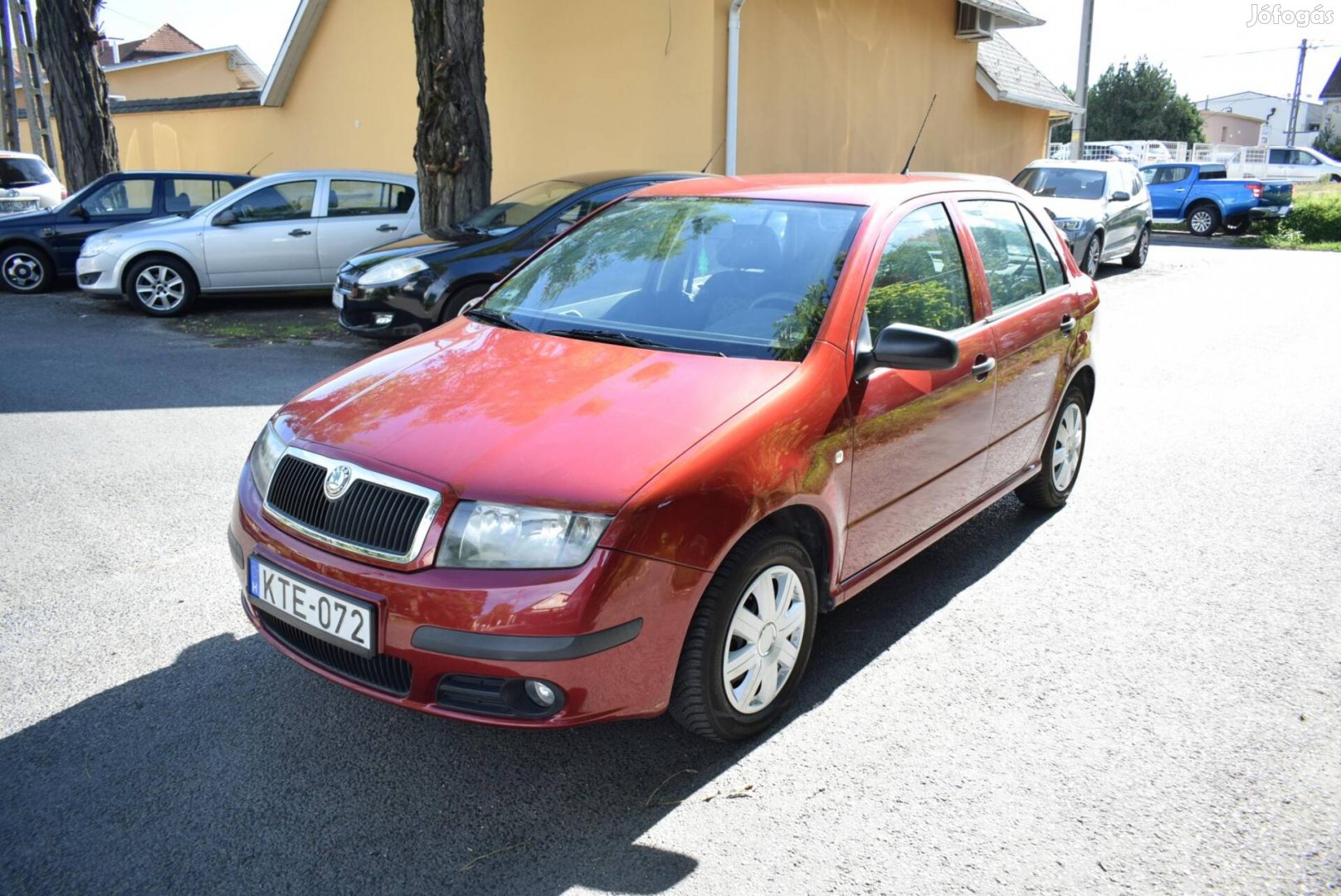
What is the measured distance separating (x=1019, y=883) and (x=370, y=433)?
2144 mm

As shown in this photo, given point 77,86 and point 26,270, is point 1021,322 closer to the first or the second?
point 26,270

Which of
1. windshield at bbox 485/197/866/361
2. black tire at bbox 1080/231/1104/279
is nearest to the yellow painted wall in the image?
black tire at bbox 1080/231/1104/279

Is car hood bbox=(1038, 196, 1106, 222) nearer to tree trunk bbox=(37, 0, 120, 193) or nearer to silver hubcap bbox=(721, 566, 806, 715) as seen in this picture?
silver hubcap bbox=(721, 566, 806, 715)

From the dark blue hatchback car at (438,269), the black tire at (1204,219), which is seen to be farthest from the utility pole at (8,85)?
the black tire at (1204,219)

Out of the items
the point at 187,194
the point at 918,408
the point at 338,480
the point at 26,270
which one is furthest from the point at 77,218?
the point at 918,408

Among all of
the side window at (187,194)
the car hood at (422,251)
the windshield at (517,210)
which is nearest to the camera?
the car hood at (422,251)

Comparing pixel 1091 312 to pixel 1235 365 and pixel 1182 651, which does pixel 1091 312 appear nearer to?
pixel 1182 651

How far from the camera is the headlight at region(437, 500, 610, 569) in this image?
2.65m

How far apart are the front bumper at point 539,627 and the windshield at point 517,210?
686 centimetres

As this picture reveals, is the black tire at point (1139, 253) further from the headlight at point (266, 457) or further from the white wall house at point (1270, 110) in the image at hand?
the white wall house at point (1270, 110)

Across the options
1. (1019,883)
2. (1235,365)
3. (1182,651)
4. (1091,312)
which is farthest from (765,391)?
(1235,365)

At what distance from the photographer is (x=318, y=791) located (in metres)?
2.95

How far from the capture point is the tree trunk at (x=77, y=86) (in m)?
14.8

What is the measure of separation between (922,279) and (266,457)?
2.42 metres
